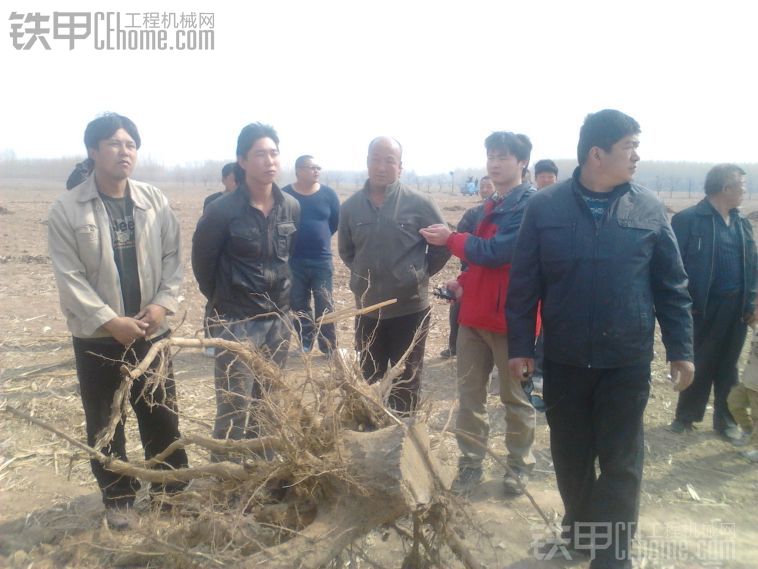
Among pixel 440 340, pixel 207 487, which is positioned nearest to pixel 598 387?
pixel 207 487

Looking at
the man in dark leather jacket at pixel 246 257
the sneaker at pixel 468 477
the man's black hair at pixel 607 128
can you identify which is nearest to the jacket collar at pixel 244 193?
the man in dark leather jacket at pixel 246 257

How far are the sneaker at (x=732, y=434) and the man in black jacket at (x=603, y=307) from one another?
6.33 ft

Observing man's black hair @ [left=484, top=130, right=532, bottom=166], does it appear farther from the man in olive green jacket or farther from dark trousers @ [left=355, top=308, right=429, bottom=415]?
dark trousers @ [left=355, top=308, right=429, bottom=415]

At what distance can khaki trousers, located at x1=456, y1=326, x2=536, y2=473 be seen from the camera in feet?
10.6

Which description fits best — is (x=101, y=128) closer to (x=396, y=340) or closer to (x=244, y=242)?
(x=244, y=242)

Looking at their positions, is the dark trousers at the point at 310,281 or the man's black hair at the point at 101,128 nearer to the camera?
the man's black hair at the point at 101,128

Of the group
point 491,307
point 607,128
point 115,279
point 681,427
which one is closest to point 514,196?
point 491,307

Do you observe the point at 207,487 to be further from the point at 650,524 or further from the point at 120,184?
the point at 650,524

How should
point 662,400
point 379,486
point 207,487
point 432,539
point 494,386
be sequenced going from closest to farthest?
point 379,486, point 432,539, point 207,487, point 662,400, point 494,386

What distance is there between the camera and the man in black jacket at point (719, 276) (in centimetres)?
389

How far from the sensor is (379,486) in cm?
210

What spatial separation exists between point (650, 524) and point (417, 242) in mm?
2117

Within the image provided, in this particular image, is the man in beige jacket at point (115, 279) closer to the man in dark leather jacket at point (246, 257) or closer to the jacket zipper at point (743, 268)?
the man in dark leather jacket at point (246, 257)

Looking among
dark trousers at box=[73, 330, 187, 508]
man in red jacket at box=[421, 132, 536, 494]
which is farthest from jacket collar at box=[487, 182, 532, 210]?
dark trousers at box=[73, 330, 187, 508]
